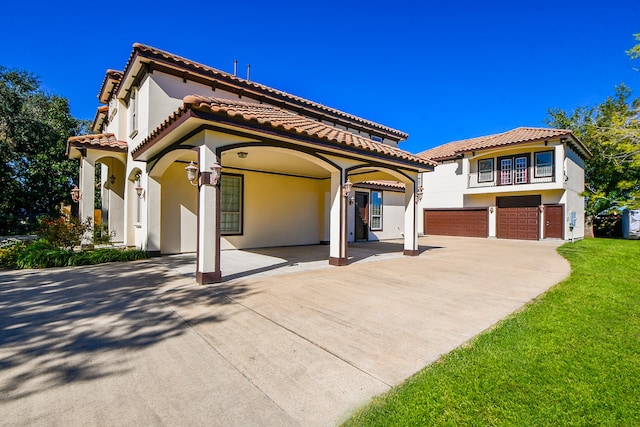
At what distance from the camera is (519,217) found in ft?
65.2

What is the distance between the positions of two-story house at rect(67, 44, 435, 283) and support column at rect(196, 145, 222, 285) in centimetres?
2

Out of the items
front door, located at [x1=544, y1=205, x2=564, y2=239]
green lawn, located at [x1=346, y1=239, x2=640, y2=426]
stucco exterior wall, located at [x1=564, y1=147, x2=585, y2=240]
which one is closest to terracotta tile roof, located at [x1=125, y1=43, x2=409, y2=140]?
front door, located at [x1=544, y1=205, x2=564, y2=239]

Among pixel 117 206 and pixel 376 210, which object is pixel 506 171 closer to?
pixel 376 210

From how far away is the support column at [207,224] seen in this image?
5.92 m

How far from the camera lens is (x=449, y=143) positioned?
2738 cm

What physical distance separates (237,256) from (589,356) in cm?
867

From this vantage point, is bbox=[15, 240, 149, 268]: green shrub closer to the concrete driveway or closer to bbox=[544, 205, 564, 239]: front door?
the concrete driveway

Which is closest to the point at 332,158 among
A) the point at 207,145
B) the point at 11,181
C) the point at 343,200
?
the point at 343,200

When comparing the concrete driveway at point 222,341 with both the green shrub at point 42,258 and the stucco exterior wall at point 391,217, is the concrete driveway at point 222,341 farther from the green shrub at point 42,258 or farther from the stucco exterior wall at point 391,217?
the stucco exterior wall at point 391,217

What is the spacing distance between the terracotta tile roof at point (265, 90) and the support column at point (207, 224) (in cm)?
567

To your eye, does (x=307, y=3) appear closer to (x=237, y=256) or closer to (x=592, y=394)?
(x=237, y=256)

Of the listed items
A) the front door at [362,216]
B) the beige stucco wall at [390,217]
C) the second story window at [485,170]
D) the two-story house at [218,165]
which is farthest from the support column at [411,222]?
the second story window at [485,170]

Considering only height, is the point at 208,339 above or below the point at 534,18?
below

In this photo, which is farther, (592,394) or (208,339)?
(208,339)
